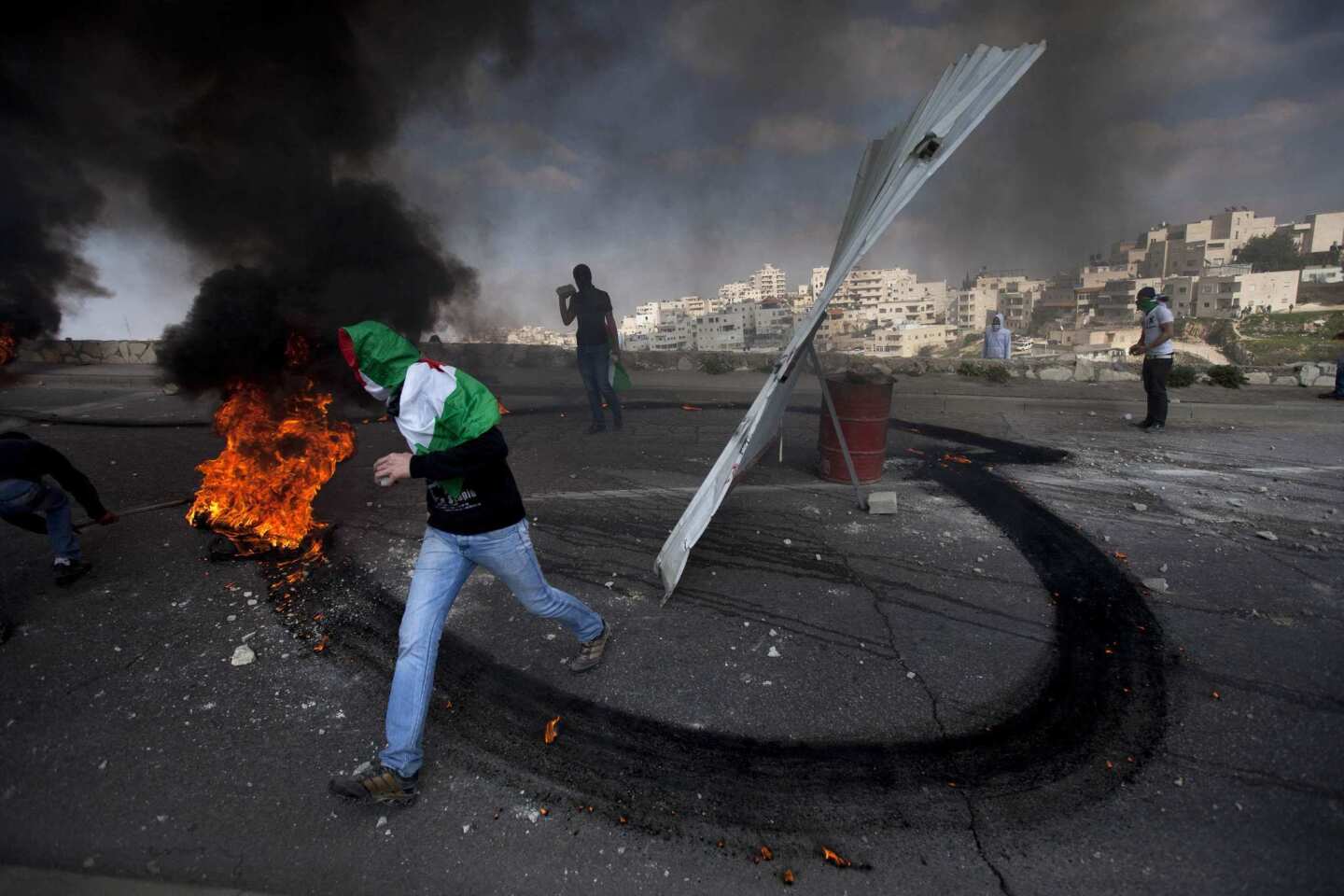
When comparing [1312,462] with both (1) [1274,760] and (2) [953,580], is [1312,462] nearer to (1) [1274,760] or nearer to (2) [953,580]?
(2) [953,580]

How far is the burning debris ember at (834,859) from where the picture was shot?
2.12 meters

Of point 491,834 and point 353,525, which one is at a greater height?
point 353,525

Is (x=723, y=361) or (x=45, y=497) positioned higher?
(x=723, y=361)

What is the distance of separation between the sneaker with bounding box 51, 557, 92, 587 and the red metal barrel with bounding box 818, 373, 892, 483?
218 inches

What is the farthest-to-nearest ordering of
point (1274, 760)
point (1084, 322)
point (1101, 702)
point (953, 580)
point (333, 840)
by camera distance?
point (1084, 322)
point (953, 580)
point (1101, 702)
point (1274, 760)
point (333, 840)

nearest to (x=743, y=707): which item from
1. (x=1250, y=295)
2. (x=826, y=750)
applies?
(x=826, y=750)

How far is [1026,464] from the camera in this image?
Result: 6684mm

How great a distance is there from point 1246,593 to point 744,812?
3.57 m

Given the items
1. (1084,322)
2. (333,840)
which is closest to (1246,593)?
(333,840)

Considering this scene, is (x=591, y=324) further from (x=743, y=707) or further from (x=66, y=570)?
(x=743, y=707)

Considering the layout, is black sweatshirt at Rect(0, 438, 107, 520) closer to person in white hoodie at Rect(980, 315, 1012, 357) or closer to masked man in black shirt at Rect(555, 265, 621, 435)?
masked man in black shirt at Rect(555, 265, 621, 435)

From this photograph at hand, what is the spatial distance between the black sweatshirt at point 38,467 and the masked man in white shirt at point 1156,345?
9.88m

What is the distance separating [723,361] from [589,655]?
10398 millimetres

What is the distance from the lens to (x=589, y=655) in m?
3.19
